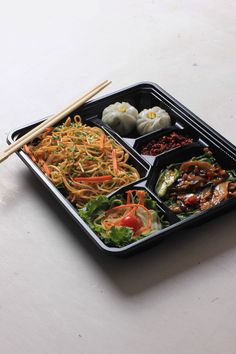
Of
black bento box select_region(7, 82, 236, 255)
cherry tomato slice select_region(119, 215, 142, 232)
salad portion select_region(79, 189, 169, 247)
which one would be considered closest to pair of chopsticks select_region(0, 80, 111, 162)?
black bento box select_region(7, 82, 236, 255)

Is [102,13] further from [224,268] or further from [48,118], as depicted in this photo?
[224,268]

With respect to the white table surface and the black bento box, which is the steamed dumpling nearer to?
the black bento box

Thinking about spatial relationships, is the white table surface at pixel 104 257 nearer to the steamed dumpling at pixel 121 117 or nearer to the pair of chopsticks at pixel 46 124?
the pair of chopsticks at pixel 46 124

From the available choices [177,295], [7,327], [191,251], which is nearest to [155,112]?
[191,251]

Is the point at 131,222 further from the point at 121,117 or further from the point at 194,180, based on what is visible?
the point at 121,117

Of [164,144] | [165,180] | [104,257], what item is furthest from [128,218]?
[164,144]
